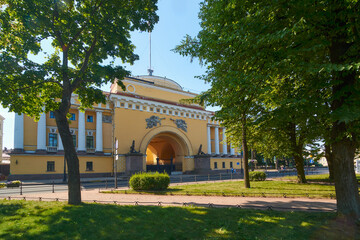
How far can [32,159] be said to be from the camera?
100ft

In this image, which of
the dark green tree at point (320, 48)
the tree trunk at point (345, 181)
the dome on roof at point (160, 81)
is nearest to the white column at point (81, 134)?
the dome on roof at point (160, 81)

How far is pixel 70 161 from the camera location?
9.98 m

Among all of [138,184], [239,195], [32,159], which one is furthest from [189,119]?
[239,195]

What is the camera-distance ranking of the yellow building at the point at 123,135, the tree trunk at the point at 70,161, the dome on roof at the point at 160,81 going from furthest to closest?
1. the dome on roof at the point at 160,81
2. the yellow building at the point at 123,135
3. the tree trunk at the point at 70,161

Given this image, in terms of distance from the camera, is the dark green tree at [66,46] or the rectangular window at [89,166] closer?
the dark green tree at [66,46]

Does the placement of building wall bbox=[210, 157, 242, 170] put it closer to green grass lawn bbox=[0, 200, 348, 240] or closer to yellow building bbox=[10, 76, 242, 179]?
yellow building bbox=[10, 76, 242, 179]

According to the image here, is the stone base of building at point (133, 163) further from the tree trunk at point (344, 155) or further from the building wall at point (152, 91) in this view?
the tree trunk at point (344, 155)

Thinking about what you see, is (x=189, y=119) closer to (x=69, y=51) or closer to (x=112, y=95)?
(x=112, y=95)

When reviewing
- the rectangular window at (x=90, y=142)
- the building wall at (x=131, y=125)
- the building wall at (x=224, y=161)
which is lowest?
the building wall at (x=224, y=161)

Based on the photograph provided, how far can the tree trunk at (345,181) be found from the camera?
6.52 meters

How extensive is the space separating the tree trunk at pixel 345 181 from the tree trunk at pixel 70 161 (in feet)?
31.2

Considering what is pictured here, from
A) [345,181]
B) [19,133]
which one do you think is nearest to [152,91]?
[19,133]

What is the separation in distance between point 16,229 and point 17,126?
95.0 ft

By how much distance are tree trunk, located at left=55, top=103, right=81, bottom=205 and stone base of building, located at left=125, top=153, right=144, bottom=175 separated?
78.1ft
